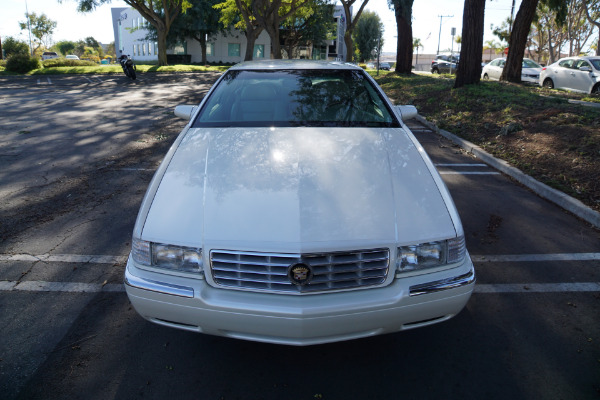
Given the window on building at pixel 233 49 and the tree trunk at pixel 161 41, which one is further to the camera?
the window on building at pixel 233 49

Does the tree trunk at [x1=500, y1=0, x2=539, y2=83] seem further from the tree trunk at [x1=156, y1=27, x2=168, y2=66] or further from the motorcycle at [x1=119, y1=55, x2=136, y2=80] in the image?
the tree trunk at [x1=156, y1=27, x2=168, y2=66]

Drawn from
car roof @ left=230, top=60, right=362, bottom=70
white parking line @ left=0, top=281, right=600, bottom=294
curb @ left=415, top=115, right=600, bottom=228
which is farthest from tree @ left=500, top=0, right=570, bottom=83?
white parking line @ left=0, top=281, right=600, bottom=294

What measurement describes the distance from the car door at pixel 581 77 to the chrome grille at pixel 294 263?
55.0 ft

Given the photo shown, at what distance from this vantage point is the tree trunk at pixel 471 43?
1172 cm

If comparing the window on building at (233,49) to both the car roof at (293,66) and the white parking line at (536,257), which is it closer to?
the car roof at (293,66)

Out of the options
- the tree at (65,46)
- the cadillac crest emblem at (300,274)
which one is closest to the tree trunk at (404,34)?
the cadillac crest emblem at (300,274)

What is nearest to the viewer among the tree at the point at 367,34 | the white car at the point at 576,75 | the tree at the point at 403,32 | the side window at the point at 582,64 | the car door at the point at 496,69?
the white car at the point at 576,75

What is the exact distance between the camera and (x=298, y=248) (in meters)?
2.17

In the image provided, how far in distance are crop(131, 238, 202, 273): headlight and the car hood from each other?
0.15 ft

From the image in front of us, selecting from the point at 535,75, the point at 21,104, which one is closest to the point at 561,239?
the point at 21,104

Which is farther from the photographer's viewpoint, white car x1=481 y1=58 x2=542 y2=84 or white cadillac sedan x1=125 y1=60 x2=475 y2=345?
white car x1=481 y1=58 x2=542 y2=84

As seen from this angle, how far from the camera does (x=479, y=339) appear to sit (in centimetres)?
281

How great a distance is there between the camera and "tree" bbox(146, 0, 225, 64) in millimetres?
41250

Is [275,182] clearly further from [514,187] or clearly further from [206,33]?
[206,33]
